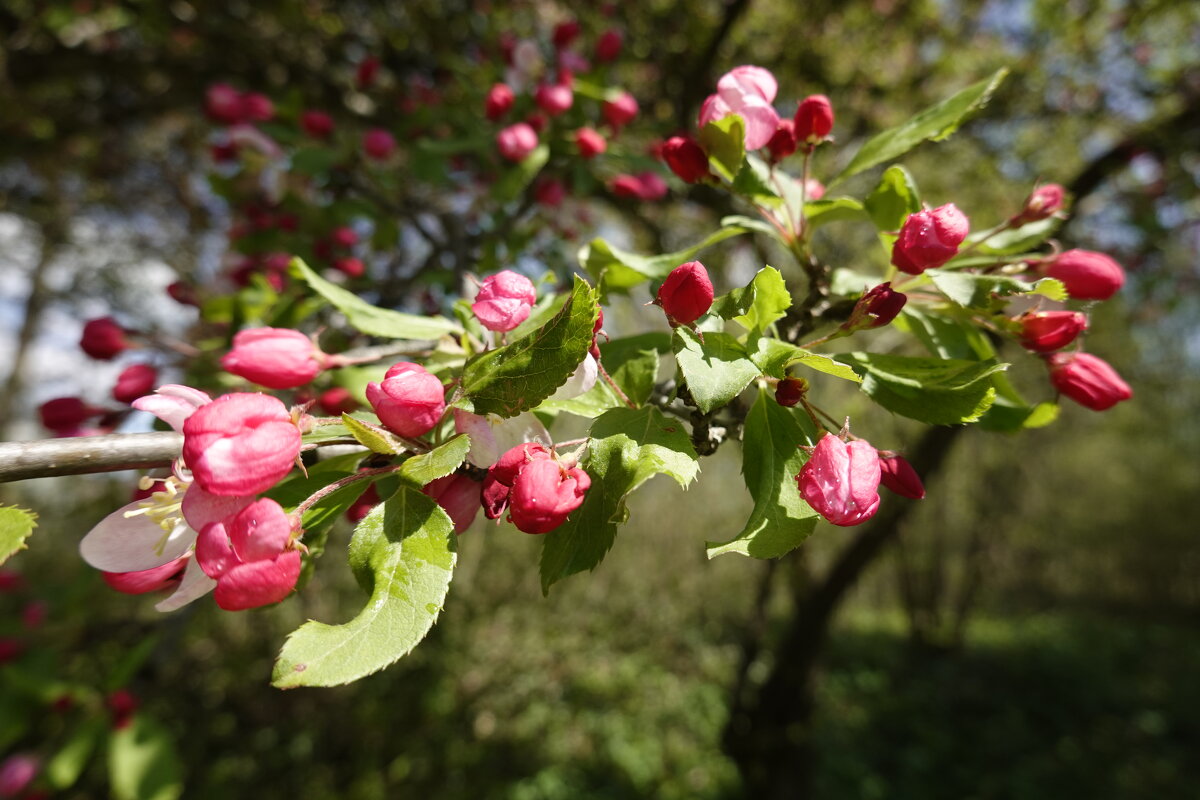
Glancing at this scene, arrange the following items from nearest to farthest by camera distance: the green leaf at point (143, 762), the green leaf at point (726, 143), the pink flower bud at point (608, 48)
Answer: the green leaf at point (726, 143)
the pink flower bud at point (608, 48)
the green leaf at point (143, 762)

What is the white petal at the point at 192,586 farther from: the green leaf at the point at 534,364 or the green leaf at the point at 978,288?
the green leaf at the point at 978,288

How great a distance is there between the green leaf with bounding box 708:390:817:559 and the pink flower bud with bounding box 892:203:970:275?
0.23 metres

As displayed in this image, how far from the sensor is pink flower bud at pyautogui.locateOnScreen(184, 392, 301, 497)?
557mm

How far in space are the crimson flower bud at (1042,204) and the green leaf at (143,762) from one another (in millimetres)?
2727

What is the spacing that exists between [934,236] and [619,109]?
1121 mm

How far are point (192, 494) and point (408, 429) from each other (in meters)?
0.20

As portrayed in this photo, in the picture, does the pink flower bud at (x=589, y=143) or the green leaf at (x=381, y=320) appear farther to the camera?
the pink flower bud at (x=589, y=143)

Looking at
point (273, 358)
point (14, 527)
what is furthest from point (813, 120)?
point (14, 527)

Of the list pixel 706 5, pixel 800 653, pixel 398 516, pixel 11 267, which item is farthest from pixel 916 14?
pixel 11 267

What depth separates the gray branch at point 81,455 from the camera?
1.89 feet

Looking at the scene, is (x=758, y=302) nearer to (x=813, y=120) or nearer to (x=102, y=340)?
(x=813, y=120)

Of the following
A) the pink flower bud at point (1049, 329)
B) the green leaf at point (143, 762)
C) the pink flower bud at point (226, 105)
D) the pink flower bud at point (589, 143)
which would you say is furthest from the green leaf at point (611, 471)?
the green leaf at point (143, 762)

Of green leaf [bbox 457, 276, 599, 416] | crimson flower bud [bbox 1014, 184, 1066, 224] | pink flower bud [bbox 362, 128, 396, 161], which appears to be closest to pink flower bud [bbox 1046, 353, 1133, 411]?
crimson flower bud [bbox 1014, 184, 1066, 224]

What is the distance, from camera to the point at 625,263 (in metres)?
0.91
